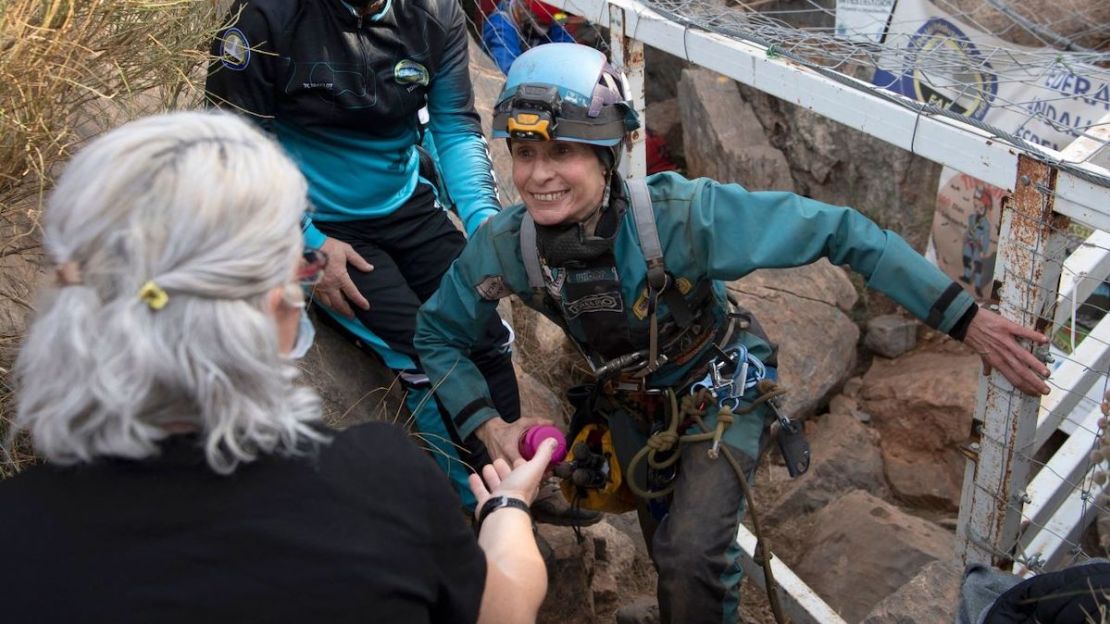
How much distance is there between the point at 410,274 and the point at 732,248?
4.70 ft

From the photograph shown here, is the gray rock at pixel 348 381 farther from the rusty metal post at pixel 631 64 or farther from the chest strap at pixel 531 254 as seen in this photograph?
the rusty metal post at pixel 631 64

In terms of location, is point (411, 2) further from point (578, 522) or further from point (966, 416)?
point (966, 416)

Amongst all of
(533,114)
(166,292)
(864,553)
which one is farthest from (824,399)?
(166,292)

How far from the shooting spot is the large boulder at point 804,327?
5.70 metres

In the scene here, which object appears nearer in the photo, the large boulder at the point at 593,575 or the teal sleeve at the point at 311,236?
the teal sleeve at the point at 311,236

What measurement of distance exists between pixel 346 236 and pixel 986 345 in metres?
2.15

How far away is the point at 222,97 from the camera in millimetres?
3406

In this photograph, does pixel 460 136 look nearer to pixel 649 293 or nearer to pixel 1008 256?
pixel 649 293

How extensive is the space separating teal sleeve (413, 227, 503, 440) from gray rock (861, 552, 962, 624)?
5.05 ft

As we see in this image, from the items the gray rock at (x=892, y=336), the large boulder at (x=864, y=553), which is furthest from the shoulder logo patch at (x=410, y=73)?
the gray rock at (x=892, y=336)

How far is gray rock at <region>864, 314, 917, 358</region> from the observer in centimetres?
646

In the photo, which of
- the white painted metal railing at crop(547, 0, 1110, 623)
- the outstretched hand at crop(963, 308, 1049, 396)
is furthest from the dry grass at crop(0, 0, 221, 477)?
the outstretched hand at crop(963, 308, 1049, 396)

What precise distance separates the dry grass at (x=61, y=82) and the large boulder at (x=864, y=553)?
312 cm

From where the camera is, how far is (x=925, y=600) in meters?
3.59
